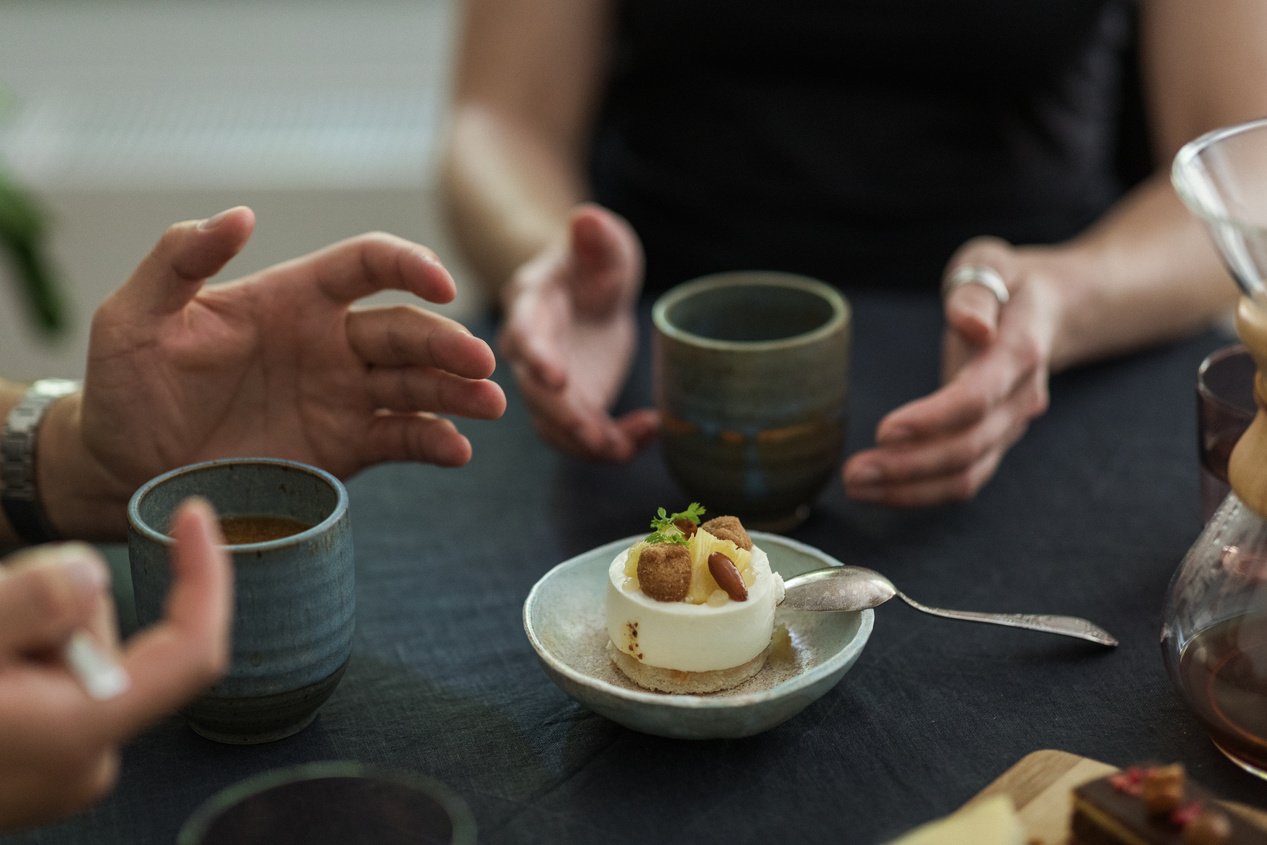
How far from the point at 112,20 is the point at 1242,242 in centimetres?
264

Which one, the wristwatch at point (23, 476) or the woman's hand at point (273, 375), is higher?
the woman's hand at point (273, 375)

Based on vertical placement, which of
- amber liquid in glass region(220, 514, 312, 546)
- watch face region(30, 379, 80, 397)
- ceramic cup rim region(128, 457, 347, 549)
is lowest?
watch face region(30, 379, 80, 397)

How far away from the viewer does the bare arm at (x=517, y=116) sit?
62.2 inches

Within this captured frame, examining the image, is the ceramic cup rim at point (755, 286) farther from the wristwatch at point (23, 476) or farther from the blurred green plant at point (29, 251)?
the blurred green plant at point (29, 251)

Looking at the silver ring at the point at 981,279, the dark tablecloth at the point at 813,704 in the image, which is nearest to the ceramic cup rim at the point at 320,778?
the dark tablecloth at the point at 813,704

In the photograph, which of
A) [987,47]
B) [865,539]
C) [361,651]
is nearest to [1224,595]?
[865,539]

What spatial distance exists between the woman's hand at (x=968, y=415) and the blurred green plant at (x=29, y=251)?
5.84 feet

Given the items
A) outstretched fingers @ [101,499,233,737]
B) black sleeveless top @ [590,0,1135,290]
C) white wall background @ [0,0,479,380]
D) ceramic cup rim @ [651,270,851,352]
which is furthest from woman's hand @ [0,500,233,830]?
white wall background @ [0,0,479,380]

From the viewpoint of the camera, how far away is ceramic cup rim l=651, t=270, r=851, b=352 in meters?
0.98

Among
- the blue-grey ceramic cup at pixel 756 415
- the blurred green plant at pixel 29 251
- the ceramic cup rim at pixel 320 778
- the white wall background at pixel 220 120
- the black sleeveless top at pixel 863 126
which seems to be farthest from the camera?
the white wall background at pixel 220 120

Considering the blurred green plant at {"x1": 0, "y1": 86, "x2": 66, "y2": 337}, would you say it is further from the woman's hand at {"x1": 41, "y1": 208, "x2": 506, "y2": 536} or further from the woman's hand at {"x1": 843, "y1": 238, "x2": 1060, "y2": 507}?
the woman's hand at {"x1": 843, "y1": 238, "x2": 1060, "y2": 507}

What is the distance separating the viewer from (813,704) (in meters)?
0.80

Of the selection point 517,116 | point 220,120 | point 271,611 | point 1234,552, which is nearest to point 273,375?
point 271,611

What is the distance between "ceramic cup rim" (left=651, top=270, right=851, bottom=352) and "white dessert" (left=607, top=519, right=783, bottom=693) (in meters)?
0.22
